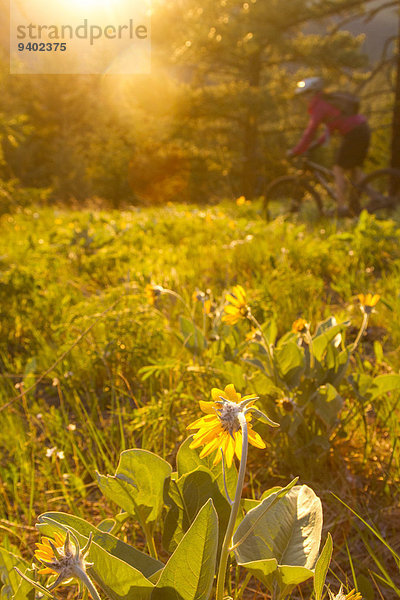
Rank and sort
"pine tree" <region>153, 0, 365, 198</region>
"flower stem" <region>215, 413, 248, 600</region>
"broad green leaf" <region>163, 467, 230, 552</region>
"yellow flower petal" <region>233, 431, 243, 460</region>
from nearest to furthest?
"flower stem" <region>215, 413, 248, 600</region> → "yellow flower petal" <region>233, 431, 243, 460</region> → "broad green leaf" <region>163, 467, 230, 552</region> → "pine tree" <region>153, 0, 365, 198</region>

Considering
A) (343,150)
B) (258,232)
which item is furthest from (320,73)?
(258,232)

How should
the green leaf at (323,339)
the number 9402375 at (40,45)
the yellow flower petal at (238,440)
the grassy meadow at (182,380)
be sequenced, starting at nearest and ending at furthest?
the yellow flower petal at (238,440), the grassy meadow at (182,380), the green leaf at (323,339), the number 9402375 at (40,45)

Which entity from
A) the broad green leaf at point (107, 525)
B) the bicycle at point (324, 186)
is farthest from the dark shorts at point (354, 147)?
the broad green leaf at point (107, 525)

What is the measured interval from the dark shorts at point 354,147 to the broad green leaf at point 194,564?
6792mm

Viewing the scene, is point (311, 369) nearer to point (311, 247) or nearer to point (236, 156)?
point (311, 247)

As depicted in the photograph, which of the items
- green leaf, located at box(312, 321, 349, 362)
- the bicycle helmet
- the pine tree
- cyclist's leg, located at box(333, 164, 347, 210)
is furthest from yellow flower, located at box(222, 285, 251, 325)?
the pine tree

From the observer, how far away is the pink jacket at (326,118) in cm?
675

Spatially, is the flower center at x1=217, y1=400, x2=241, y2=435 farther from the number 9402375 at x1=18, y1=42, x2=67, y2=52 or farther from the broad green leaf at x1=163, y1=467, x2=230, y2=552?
the number 9402375 at x1=18, y1=42, x2=67, y2=52

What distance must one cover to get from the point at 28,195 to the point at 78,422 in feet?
28.7

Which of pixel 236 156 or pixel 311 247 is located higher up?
pixel 236 156

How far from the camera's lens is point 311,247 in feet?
11.5

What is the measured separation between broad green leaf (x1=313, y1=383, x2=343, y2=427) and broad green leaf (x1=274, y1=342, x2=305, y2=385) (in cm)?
8

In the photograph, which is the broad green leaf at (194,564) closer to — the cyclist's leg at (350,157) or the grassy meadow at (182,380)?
the grassy meadow at (182,380)

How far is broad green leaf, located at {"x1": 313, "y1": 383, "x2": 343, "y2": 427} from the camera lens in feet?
4.57
